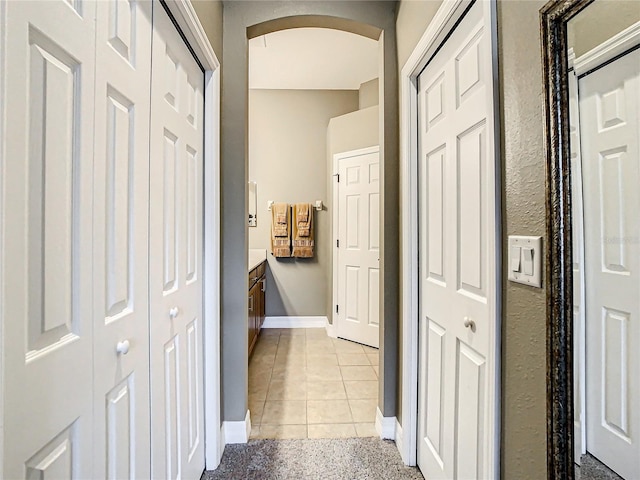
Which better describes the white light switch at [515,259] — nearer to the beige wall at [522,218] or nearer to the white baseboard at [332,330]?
the beige wall at [522,218]

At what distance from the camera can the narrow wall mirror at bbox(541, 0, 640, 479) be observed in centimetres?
57

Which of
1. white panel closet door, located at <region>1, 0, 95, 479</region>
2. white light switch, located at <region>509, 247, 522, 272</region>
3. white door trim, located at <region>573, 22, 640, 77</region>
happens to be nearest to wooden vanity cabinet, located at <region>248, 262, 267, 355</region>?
white panel closet door, located at <region>1, 0, 95, 479</region>

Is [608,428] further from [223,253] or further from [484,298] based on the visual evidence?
[223,253]

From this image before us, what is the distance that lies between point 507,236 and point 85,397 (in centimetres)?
111

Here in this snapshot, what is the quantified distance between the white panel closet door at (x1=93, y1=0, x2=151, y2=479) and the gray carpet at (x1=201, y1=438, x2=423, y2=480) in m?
0.76

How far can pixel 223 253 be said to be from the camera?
1743 millimetres

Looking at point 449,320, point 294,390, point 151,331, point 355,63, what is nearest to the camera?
point 151,331

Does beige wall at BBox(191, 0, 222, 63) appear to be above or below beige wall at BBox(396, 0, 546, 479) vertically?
above

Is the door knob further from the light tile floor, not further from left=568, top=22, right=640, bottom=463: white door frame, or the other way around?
the light tile floor

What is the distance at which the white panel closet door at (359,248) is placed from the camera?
3.32 meters

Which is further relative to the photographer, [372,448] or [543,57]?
[372,448]

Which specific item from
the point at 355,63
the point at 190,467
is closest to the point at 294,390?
the point at 190,467

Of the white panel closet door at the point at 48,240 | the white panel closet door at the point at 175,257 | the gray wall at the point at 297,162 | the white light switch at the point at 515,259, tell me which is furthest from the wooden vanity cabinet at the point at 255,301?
the white light switch at the point at 515,259

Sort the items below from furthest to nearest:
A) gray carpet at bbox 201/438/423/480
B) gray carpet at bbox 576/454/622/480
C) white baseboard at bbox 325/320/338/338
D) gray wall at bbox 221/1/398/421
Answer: white baseboard at bbox 325/320/338/338 → gray wall at bbox 221/1/398/421 → gray carpet at bbox 201/438/423/480 → gray carpet at bbox 576/454/622/480
